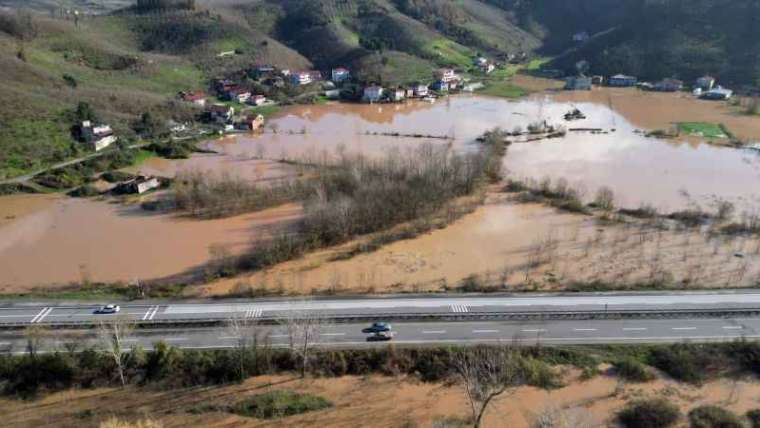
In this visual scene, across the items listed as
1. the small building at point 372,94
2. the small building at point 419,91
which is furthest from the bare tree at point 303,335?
the small building at point 419,91

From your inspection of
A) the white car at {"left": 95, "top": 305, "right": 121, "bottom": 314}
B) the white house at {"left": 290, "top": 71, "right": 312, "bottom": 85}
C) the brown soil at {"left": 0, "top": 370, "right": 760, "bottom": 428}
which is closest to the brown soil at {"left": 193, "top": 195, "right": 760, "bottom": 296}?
the white car at {"left": 95, "top": 305, "right": 121, "bottom": 314}

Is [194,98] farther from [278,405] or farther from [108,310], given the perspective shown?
[278,405]

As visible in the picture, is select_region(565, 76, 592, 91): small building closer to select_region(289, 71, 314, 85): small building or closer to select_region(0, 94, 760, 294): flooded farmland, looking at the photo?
select_region(0, 94, 760, 294): flooded farmland

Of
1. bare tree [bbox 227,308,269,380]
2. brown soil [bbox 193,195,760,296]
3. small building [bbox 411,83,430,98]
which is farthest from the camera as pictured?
small building [bbox 411,83,430,98]

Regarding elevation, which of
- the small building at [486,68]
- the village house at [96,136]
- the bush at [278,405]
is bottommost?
the bush at [278,405]

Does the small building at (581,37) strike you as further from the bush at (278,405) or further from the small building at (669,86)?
the bush at (278,405)

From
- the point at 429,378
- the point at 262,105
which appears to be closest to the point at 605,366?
the point at 429,378
